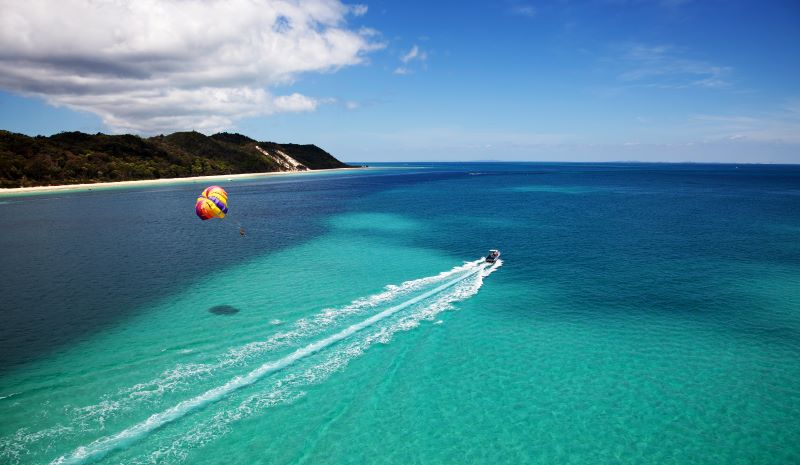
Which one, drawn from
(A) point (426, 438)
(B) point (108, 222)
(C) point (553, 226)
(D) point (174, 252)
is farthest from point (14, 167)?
(A) point (426, 438)

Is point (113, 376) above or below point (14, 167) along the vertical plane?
below

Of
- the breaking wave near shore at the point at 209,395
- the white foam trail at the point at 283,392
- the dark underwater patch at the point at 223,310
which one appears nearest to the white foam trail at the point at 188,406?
the breaking wave near shore at the point at 209,395

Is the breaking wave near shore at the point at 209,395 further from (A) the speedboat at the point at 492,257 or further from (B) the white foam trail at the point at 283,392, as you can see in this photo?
(A) the speedboat at the point at 492,257

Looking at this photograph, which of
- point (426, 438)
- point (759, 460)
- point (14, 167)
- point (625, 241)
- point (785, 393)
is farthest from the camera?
point (14, 167)

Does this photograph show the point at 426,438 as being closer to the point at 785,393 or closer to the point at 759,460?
the point at 759,460

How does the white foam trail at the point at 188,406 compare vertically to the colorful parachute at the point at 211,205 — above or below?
below

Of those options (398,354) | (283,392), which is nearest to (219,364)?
(283,392)

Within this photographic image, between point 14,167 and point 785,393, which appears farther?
point 14,167

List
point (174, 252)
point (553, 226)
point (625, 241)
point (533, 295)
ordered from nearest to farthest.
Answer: point (533, 295) → point (174, 252) → point (625, 241) → point (553, 226)
